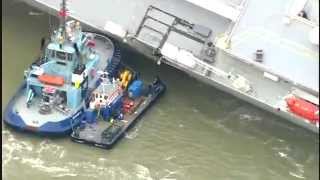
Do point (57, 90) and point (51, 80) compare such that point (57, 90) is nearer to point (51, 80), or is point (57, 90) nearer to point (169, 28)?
point (51, 80)

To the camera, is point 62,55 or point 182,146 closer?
point 62,55

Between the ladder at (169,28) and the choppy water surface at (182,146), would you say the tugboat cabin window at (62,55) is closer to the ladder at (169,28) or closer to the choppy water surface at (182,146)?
the choppy water surface at (182,146)

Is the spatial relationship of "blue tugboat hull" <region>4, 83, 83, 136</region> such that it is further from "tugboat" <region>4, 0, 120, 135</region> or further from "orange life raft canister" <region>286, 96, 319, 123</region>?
"orange life raft canister" <region>286, 96, 319, 123</region>

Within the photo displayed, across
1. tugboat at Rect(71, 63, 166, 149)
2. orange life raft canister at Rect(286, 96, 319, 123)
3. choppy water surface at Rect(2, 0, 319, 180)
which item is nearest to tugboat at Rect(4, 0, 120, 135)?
tugboat at Rect(71, 63, 166, 149)

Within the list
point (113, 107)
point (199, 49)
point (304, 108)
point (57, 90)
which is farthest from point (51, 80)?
point (304, 108)

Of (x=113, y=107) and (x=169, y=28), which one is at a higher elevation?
(x=169, y=28)

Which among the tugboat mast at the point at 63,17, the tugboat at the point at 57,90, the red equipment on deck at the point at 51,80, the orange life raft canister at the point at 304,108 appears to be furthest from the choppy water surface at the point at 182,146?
the tugboat mast at the point at 63,17

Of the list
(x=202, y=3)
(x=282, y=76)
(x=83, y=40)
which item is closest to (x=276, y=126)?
(x=282, y=76)
